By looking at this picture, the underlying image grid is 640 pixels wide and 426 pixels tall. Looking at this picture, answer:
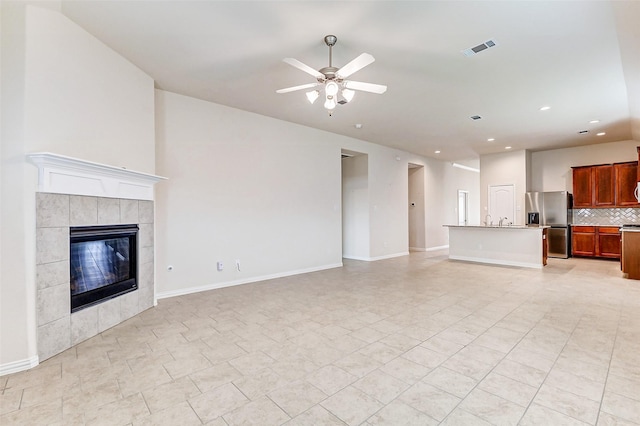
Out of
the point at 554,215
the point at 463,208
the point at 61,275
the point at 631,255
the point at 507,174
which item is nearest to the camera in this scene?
the point at 61,275

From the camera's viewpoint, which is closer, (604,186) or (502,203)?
(604,186)

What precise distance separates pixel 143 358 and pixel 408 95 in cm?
452

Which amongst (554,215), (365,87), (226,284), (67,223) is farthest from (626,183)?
(67,223)

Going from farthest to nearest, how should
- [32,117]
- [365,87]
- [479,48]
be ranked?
[479,48] → [365,87] → [32,117]

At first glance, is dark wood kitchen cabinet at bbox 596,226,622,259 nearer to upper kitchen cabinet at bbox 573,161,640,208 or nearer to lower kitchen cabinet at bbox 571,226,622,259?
lower kitchen cabinet at bbox 571,226,622,259

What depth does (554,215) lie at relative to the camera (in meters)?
7.93

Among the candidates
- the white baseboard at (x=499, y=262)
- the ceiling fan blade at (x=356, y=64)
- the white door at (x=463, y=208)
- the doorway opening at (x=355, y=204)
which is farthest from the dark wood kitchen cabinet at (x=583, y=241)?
the ceiling fan blade at (x=356, y=64)

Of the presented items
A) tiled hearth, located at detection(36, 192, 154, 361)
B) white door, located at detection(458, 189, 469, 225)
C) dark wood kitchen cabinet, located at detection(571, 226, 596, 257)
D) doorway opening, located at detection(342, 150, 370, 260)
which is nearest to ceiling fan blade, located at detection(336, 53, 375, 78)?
tiled hearth, located at detection(36, 192, 154, 361)

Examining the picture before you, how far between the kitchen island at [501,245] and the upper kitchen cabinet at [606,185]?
2175mm

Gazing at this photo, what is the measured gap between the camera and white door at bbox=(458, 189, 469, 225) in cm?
1163

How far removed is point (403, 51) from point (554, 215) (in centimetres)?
733

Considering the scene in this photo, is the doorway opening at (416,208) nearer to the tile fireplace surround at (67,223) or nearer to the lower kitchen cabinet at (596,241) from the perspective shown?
the lower kitchen cabinet at (596,241)

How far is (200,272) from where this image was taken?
463cm

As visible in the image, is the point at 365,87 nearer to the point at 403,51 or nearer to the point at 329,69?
the point at 329,69
